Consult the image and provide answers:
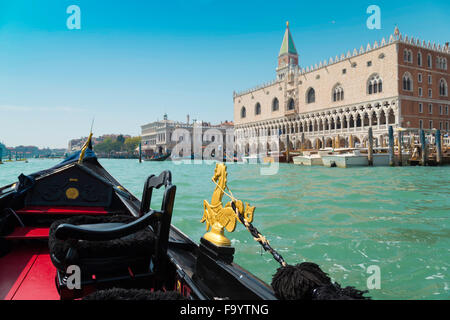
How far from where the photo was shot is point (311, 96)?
2772cm

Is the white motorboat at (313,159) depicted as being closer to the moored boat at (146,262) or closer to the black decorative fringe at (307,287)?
the moored boat at (146,262)

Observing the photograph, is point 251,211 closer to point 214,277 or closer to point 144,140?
point 214,277

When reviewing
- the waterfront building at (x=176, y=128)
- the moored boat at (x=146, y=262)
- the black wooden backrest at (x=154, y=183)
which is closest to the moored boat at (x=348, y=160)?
the moored boat at (x=146, y=262)

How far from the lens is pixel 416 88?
2103cm

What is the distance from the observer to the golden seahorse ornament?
55.2 inches

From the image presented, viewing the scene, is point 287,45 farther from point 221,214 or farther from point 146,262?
point 146,262

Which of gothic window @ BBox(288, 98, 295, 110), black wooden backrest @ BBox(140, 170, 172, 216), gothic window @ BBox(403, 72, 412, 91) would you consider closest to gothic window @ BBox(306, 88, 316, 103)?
gothic window @ BBox(288, 98, 295, 110)

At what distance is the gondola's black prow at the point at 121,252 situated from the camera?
1.24 m

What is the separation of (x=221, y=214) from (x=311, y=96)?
28064 mm

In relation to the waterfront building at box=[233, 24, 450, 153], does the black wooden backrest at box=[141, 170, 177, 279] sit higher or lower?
lower

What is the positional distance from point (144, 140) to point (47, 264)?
62.2 metres

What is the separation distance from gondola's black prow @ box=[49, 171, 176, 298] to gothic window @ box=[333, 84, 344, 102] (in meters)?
25.6

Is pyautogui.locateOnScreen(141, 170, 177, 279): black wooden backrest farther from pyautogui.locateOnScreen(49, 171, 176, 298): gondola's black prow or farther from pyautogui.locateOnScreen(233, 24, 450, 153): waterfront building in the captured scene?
pyautogui.locateOnScreen(233, 24, 450, 153): waterfront building
